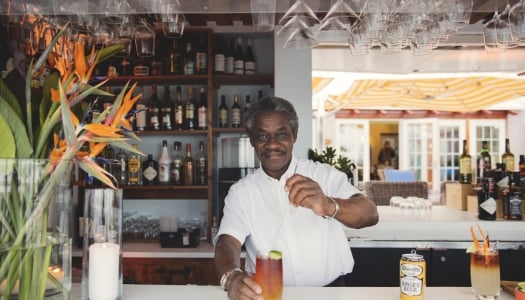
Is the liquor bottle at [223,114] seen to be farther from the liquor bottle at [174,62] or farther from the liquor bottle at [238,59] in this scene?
the liquor bottle at [174,62]

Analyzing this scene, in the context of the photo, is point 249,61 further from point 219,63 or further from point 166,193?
point 166,193

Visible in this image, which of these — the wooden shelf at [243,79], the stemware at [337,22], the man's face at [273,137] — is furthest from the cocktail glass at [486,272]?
the wooden shelf at [243,79]

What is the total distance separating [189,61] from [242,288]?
7.99 feet

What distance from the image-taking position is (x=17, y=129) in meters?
1.14

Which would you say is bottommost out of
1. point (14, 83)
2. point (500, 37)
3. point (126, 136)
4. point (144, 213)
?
point (144, 213)

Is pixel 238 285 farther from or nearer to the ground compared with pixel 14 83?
nearer to the ground

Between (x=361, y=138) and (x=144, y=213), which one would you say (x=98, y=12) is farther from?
(x=361, y=138)

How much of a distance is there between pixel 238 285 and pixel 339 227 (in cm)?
67

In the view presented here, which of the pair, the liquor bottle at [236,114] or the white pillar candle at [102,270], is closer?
the white pillar candle at [102,270]

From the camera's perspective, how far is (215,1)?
1.94 m

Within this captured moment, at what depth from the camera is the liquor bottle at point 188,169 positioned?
142 inches

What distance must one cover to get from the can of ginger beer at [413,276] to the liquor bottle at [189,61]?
2.48 meters

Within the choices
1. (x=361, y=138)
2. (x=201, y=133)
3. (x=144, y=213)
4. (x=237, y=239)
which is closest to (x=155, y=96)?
(x=201, y=133)

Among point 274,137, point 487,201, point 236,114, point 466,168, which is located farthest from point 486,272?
point 236,114
